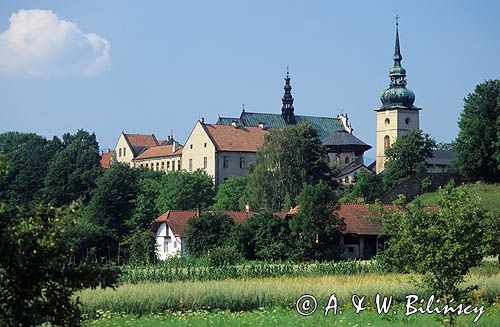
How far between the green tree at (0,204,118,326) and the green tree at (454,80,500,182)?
2615 inches

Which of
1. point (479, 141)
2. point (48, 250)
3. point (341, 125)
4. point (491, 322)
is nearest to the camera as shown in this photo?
point (48, 250)

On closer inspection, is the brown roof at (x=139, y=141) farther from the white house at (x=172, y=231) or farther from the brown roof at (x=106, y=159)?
the white house at (x=172, y=231)

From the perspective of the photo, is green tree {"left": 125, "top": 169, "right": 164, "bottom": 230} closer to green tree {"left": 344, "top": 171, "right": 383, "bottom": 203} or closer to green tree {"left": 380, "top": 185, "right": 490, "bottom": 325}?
green tree {"left": 344, "top": 171, "right": 383, "bottom": 203}

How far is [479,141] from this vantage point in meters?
74.8

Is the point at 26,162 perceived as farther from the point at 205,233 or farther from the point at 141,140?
the point at 205,233

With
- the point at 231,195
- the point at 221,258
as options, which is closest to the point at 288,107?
the point at 231,195

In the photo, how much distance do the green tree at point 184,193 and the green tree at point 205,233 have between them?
26384 mm

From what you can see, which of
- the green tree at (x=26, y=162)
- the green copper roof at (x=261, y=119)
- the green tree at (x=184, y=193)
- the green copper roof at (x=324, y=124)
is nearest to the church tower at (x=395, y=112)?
the green copper roof at (x=324, y=124)

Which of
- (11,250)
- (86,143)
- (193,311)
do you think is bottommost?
(193,311)

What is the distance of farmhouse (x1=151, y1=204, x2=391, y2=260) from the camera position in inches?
2173

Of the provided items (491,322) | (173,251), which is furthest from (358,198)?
(491,322)

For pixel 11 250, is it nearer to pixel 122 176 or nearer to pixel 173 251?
pixel 173 251

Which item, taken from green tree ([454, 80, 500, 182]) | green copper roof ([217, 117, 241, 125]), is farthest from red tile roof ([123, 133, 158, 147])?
green tree ([454, 80, 500, 182])

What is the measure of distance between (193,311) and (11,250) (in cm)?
1443
